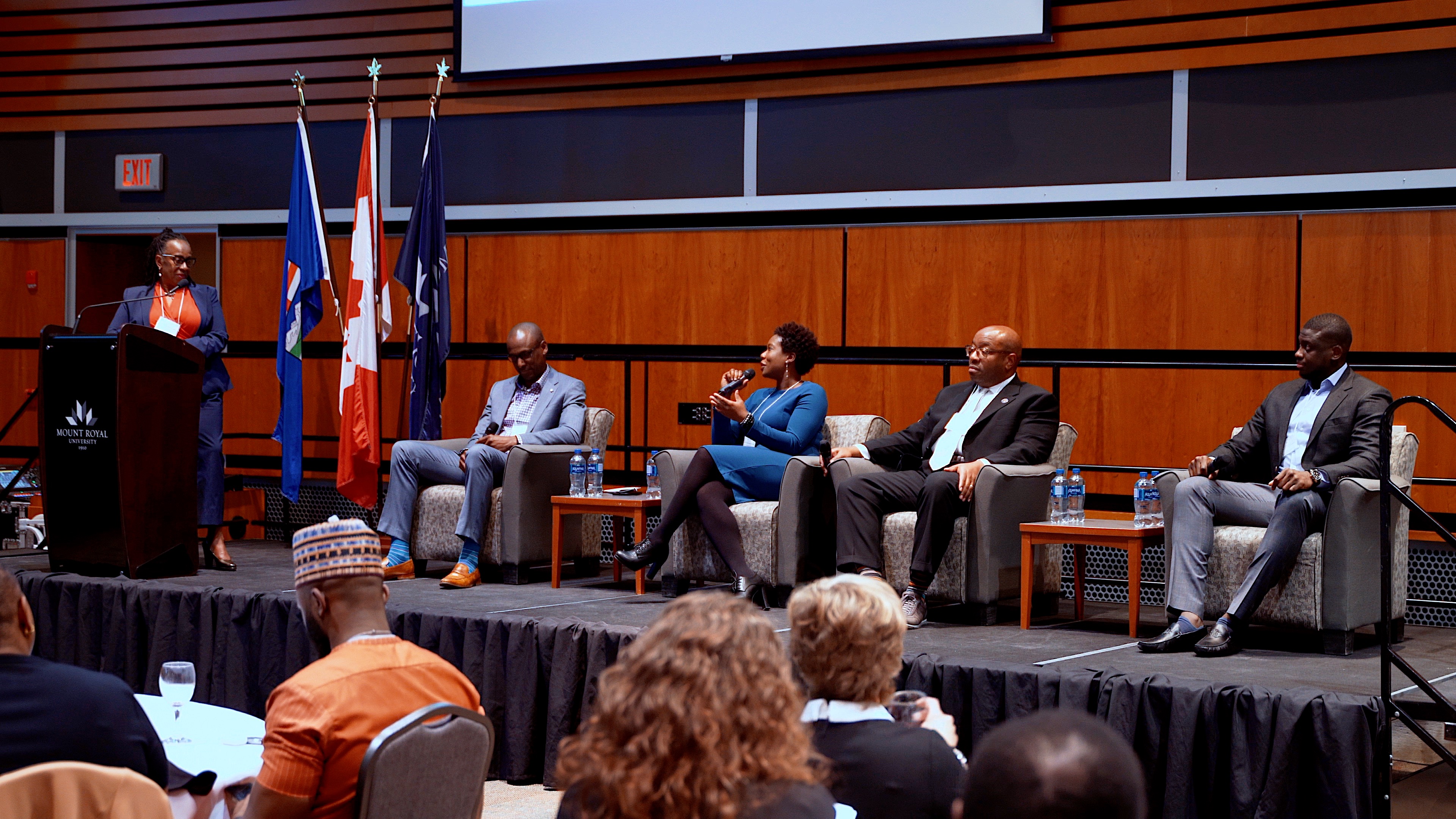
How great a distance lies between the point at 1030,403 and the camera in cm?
485

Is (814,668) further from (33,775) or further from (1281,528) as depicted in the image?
(1281,528)

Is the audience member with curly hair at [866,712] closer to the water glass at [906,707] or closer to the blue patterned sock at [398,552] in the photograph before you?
the water glass at [906,707]

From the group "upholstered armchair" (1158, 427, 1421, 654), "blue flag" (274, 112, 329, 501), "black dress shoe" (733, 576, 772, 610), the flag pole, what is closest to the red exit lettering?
the flag pole

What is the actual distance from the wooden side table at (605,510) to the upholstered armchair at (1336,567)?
200cm

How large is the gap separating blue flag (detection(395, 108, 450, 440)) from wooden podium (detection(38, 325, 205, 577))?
1316mm

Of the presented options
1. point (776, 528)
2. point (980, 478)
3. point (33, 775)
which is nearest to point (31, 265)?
point (776, 528)

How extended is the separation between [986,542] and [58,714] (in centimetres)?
330

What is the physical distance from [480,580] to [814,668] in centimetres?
376

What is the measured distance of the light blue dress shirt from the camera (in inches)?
174

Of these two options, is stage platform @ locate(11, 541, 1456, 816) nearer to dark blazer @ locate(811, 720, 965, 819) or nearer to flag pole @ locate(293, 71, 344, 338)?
dark blazer @ locate(811, 720, 965, 819)

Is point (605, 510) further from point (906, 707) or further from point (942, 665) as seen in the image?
point (906, 707)

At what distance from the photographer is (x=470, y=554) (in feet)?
17.6

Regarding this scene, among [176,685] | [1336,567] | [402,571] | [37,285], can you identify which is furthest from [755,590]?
[37,285]

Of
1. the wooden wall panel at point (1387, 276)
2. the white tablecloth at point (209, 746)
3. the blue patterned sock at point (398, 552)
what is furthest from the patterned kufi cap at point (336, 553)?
the wooden wall panel at point (1387, 276)
